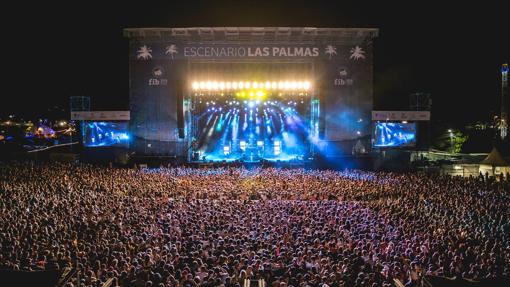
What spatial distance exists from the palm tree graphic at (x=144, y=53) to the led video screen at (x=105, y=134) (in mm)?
4511

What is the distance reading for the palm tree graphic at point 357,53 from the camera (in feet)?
88.1

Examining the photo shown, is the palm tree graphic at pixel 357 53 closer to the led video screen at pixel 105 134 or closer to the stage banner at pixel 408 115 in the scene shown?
the stage banner at pixel 408 115

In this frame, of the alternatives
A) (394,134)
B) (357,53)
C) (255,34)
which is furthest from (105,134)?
(394,134)

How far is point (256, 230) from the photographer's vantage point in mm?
10195

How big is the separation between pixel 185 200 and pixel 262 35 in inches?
594

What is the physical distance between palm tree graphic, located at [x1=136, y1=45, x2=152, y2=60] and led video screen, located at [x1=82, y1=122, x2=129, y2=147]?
451 centimetres

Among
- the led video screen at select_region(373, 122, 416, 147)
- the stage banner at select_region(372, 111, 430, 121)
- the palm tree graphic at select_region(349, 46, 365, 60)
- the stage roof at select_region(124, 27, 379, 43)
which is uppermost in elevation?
the stage roof at select_region(124, 27, 379, 43)

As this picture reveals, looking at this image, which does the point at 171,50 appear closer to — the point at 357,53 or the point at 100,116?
the point at 100,116

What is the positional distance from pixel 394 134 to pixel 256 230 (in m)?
20.0

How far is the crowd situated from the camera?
25.4 feet

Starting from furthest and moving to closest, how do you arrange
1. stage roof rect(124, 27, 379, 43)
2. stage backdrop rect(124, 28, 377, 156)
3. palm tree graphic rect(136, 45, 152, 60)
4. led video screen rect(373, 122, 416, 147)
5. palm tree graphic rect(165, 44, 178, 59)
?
led video screen rect(373, 122, 416, 147), palm tree graphic rect(136, 45, 152, 60), palm tree graphic rect(165, 44, 178, 59), stage backdrop rect(124, 28, 377, 156), stage roof rect(124, 27, 379, 43)

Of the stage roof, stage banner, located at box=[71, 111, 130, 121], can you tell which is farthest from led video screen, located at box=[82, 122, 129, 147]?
the stage roof

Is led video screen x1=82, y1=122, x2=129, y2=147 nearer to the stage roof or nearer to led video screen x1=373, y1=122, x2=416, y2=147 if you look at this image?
the stage roof

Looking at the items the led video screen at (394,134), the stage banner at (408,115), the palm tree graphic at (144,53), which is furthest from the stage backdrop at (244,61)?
the stage banner at (408,115)
